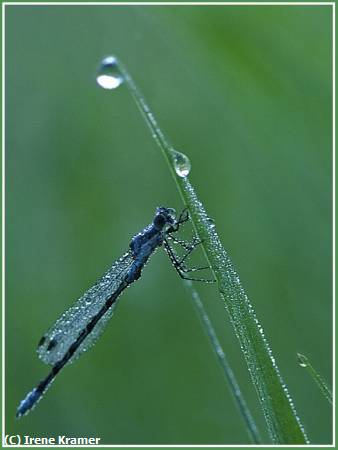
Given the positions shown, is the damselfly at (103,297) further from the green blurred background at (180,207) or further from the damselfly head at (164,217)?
the green blurred background at (180,207)

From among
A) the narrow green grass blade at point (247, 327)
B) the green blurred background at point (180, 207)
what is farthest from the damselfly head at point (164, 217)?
the narrow green grass blade at point (247, 327)

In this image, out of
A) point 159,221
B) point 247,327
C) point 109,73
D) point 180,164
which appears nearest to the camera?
point 247,327

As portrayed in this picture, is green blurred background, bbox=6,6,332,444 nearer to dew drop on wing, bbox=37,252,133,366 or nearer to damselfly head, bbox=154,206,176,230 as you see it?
dew drop on wing, bbox=37,252,133,366

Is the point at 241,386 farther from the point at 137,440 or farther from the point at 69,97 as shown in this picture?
the point at 69,97

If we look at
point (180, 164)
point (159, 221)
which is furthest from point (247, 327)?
point (159, 221)

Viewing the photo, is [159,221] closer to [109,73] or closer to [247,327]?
Answer: [109,73]

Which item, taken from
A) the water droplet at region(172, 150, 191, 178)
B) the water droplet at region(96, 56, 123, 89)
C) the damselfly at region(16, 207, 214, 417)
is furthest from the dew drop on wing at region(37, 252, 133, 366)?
the water droplet at region(172, 150, 191, 178)
